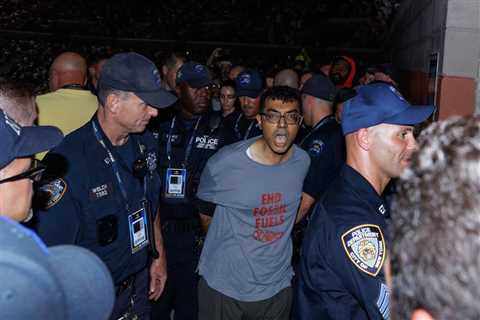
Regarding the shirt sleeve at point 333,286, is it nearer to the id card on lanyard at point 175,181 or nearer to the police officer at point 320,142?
the police officer at point 320,142

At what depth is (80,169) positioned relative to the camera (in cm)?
308

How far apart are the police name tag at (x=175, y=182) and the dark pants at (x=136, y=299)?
951 mm

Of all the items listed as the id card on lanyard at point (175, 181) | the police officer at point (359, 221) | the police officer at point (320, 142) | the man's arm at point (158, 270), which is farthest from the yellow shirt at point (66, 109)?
the police officer at point (359, 221)

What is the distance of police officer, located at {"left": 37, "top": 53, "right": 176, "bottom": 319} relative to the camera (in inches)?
118

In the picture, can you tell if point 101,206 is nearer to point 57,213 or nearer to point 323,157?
point 57,213

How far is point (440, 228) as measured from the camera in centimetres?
98

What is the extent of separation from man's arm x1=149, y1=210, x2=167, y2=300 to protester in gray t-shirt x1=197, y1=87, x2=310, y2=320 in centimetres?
39

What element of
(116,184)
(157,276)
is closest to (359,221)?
(116,184)

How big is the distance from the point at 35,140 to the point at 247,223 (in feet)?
5.62

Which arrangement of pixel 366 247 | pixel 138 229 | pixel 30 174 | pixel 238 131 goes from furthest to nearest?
pixel 238 131, pixel 138 229, pixel 366 247, pixel 30 174

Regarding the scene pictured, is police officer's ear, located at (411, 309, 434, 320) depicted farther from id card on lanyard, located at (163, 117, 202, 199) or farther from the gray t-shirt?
id card on lanyard, located at (163, 117, 202, 199)

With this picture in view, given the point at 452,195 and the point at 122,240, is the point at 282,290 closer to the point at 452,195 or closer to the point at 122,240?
the point at 122,240

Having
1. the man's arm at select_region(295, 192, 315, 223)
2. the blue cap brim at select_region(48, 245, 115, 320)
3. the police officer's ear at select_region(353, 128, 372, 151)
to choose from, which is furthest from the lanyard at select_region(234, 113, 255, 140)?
the blue cap brim at select_region(48, 245, 115, 320)

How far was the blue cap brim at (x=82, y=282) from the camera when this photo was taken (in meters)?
1.12
